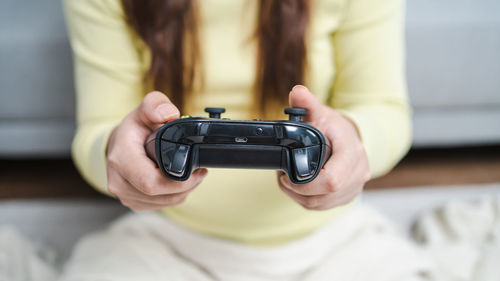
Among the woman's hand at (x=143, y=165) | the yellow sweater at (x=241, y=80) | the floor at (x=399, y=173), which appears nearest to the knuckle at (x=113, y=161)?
the woman's hand at (x=143, y=165)

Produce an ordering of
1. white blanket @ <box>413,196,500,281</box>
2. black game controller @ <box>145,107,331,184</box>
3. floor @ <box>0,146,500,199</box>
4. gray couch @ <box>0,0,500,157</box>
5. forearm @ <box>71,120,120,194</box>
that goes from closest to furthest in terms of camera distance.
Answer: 1. black game controller @ <box>145,107,331,184</box>
2. forearm @ <box>71,120,120,194</box>
3. white blanket @ <box>413,196,500,281</box>
4. gray couch @ <box>0,0,500,157</box>
5. floor @ <box>0,146,500,199</box>

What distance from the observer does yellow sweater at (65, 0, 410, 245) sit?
43cm

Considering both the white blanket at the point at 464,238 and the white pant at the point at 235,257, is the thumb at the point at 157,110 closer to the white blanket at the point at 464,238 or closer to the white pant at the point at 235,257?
the white pant at the point at 235,257

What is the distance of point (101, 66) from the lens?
448mm

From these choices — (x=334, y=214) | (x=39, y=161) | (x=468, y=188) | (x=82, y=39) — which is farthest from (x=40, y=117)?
(x=468, y=188)

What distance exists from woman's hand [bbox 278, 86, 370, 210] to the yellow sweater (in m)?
0.09

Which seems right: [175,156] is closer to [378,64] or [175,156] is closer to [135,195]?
[135,195]

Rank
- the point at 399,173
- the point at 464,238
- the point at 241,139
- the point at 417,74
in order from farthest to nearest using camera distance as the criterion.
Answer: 1. the point at 399,173
2. the point at 417,74
3. the point at 464,238
4. the point at 241,139

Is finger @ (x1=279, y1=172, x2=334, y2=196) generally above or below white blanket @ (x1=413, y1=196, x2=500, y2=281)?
above

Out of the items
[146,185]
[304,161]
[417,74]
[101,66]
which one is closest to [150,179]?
[146,185]

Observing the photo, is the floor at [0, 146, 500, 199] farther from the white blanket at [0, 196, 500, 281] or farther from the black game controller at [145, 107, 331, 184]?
the black game controller at [145, 107, 331, 184]

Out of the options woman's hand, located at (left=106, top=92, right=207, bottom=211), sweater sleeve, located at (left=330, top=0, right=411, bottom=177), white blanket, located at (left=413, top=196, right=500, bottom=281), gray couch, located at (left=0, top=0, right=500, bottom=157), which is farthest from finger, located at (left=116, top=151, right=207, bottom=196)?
gray couch, located at (left=0, top=0, right=500, bottom=157)

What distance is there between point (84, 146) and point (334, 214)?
11.4 inches

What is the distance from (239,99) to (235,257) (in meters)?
0.17
